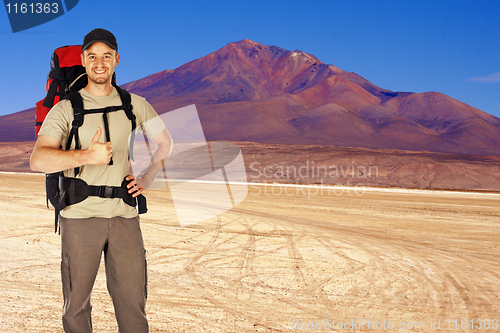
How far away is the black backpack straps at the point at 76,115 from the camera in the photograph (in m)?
2.36

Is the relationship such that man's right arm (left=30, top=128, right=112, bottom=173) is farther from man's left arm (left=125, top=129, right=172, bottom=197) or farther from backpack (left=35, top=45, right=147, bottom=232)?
man's left arm (left=125, top=129, right=172, bottom=197)

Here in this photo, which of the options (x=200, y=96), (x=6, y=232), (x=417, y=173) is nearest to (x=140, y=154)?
(x=417, y=173)

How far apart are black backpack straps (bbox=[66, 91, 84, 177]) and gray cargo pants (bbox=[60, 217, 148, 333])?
1.22 ft

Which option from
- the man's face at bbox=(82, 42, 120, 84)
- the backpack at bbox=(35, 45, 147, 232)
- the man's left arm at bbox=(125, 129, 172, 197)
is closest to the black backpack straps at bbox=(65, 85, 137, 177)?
the backpack at bbox=(35, 45, 147, 232)

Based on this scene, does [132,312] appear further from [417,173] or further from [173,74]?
[173,74]

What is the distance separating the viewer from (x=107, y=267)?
2500 millimetres

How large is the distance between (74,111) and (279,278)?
4.07 m

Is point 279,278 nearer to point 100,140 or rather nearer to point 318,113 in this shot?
point 100,140

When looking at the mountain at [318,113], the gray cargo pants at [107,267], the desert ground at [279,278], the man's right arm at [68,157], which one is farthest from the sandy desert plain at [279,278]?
the mountain at [318,113]

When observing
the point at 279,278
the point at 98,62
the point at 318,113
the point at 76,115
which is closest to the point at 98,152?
the point at 76,115

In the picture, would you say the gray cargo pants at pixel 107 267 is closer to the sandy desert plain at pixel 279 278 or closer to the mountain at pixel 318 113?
the sandy desert plain at pixel 279 278

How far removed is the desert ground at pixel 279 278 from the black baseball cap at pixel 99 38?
103 inches

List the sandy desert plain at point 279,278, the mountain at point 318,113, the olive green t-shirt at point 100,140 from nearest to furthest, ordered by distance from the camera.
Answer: the olive green t-shirt at point 100,140 → the sandy desert plain at point 279,278 → the mountain at point 318,113

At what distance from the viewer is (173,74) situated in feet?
640
